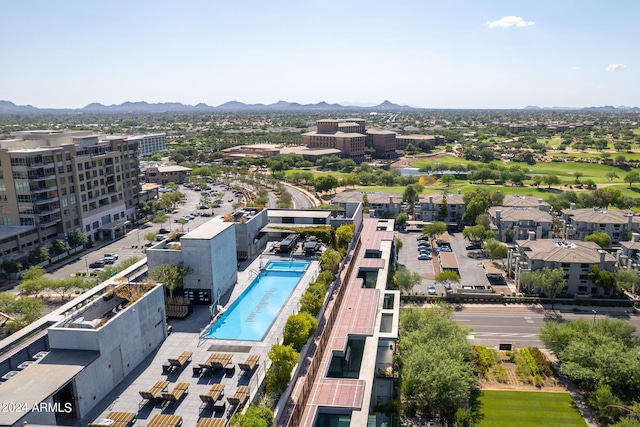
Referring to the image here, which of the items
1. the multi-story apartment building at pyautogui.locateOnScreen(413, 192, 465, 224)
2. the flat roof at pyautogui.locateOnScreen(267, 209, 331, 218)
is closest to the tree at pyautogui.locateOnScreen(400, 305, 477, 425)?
the flat roof at pyautogui.locateOnScreen(267, 209, 331, 218)

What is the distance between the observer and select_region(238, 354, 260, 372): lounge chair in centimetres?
2944

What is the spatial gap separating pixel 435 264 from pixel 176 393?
50.9 meters

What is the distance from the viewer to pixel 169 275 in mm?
36938

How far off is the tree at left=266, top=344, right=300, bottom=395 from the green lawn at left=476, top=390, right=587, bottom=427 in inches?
681

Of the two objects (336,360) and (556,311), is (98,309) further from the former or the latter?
(556,311)

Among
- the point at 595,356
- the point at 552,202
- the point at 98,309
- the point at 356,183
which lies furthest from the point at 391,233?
the point at 356,183

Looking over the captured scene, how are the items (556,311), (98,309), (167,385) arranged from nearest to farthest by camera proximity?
(167,385) < (98,309) < (556,311)

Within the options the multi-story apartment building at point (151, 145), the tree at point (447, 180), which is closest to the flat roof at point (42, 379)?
the tree at point (447, 180)

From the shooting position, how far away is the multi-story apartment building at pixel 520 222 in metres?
75.2

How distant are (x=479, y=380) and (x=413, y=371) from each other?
8967mm

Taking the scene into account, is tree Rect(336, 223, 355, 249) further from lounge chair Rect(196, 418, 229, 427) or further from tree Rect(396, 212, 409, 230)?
tree Rect(396, 212, 409, 230)

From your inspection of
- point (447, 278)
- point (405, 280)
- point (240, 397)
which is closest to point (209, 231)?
point (240, 397)

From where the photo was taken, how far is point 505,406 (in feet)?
126

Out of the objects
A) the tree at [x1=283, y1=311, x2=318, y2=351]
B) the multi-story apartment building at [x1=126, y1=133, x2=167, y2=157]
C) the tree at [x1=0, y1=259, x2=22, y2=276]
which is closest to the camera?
the tree at [x1=283, y1=311, x2=318, y2=351]
